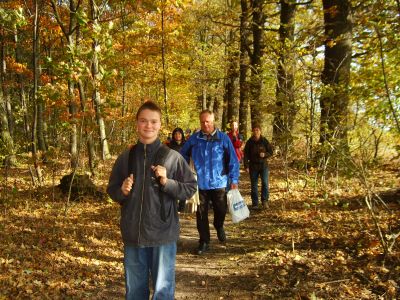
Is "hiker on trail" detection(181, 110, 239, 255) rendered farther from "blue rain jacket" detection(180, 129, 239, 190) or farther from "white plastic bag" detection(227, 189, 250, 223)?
"white plastic bag" detection(227, 189, 250, 223)

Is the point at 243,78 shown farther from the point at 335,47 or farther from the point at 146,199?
the point at 146,199

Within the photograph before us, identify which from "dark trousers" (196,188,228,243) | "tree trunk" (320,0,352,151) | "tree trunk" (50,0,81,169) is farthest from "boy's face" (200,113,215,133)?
"tree trunk" (320,0,352,151)

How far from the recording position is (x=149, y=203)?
10.1 feet

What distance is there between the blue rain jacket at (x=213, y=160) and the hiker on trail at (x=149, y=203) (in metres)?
2.36

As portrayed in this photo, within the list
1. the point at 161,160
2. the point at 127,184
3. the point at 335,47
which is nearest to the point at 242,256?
the point at 161,160

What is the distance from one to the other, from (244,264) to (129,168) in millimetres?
3056

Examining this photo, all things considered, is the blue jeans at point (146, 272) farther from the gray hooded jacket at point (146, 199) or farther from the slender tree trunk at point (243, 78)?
the slender tree trunk at point (243, 78)

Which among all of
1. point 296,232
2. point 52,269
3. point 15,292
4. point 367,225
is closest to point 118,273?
point 52,269

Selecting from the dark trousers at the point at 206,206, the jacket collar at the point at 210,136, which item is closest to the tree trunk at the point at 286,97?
the jacket collar at the point at 210,136

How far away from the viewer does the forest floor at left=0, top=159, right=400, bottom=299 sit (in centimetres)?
439

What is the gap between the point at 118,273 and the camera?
531cm

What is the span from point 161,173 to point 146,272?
106cm

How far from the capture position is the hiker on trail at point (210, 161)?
563 cm

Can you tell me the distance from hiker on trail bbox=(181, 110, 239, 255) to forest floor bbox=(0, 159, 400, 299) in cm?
102
